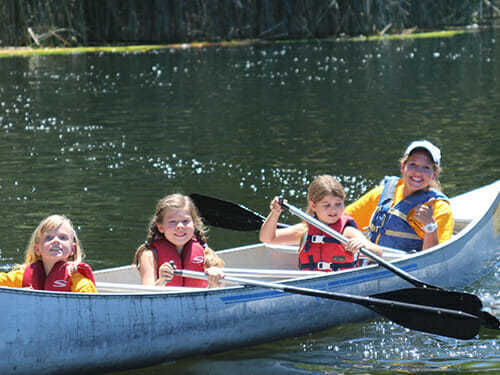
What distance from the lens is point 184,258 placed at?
20.1 feet

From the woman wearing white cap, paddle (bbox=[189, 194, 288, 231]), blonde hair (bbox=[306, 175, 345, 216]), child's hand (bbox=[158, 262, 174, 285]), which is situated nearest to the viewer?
child's hand (bbox=[158, 262, 174, 285])

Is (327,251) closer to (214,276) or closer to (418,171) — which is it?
(418,171)

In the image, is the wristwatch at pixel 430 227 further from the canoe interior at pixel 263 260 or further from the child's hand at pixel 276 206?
the child's hand at pixel 276 206

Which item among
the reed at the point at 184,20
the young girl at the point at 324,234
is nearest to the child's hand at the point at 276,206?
the young girl at the point at 324,234

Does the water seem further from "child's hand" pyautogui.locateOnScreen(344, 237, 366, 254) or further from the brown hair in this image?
the brown hair

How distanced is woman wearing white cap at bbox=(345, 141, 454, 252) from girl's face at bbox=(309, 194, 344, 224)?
2.15ft

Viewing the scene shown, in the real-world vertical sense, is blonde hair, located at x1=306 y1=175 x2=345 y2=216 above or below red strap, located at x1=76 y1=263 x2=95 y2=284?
above

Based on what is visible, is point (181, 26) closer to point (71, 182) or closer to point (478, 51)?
point (478, 51)

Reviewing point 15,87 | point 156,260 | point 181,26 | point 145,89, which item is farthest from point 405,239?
point 181,26

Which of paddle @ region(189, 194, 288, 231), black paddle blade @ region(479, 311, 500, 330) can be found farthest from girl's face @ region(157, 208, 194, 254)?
black paddle blade @ region(479, 311, 500, 330)

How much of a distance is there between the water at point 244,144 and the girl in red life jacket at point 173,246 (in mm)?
586

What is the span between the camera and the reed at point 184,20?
33156mm

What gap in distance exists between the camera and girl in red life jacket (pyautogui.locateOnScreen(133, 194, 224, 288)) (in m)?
6.03

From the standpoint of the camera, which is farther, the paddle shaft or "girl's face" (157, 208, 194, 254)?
the paddle shaft
